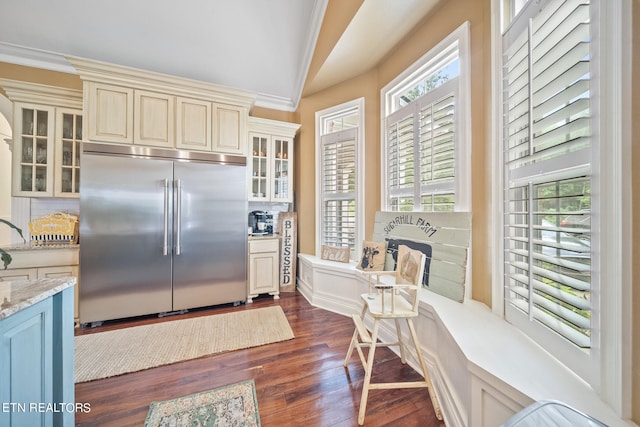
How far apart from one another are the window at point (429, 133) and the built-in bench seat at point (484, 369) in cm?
79

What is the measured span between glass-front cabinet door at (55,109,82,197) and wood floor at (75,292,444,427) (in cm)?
213

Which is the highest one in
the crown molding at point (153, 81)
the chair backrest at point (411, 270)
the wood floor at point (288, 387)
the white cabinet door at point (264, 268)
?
the crown molding at point (153, 81)

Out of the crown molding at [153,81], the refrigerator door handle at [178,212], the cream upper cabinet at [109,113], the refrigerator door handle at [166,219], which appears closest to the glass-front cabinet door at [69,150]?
the cream upper cabinet at [109,113]

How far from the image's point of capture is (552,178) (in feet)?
3.54

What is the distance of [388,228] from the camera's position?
2.35 metres

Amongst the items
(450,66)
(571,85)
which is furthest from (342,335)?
(450,66)

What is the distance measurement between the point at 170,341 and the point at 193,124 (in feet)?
7.79

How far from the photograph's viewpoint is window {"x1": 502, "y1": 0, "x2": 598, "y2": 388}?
91 centimetres

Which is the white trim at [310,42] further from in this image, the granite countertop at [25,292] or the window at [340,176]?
the granite countertop at [25,292]

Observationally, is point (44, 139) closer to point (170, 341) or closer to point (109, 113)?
point (109, 113)

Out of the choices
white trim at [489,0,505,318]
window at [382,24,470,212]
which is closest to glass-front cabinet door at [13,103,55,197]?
window at [382,24,470,212]

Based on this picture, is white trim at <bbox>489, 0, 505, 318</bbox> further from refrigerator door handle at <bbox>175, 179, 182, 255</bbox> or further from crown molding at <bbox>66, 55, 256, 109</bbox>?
refrigerator door handle at <bbox>175, 179, 182, 255</bbox>

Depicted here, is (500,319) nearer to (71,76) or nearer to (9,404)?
(9,404)

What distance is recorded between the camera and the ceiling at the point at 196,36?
2.44m
